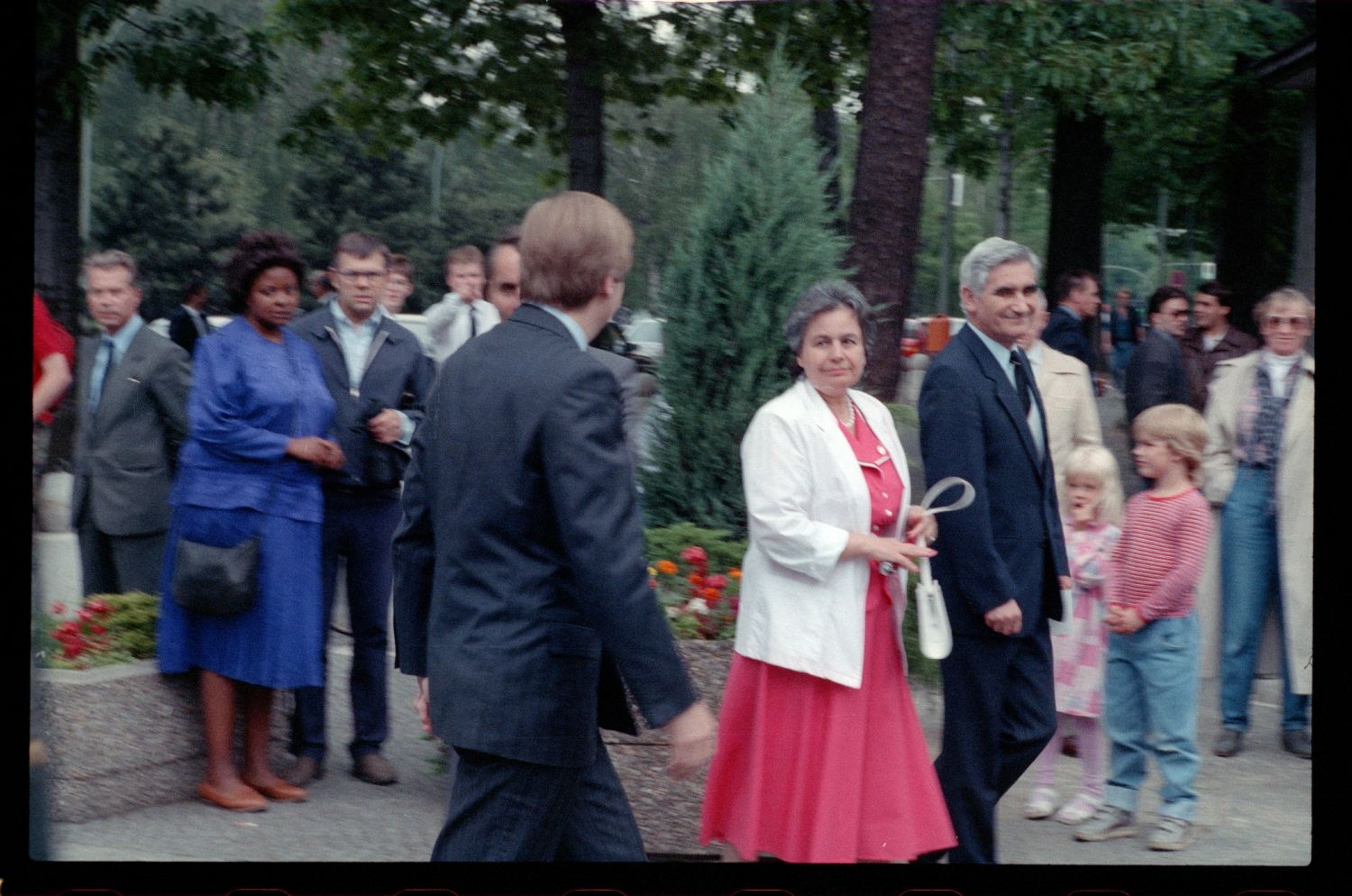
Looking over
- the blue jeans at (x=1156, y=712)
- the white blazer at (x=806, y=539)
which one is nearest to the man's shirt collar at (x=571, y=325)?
the white blazer at (x=806, y=539)

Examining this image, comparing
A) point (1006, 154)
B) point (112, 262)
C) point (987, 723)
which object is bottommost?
point (987, 723)

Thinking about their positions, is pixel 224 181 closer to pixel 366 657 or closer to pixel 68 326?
pixel 68 326

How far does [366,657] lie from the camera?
6.02 m

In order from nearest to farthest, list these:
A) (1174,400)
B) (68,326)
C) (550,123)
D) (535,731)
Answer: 1. (535,731)
2. (1174,400)
3. (68,326)
4. (550,123)

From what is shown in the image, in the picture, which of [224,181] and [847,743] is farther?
[224,181]

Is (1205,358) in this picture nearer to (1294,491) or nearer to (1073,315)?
(1073,315)

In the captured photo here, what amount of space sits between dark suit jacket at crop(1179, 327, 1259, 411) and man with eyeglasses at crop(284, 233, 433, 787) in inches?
192

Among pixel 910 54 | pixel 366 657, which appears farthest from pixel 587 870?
pixel 910 54

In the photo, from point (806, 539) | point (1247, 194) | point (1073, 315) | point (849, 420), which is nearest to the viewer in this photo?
point (806, 539)

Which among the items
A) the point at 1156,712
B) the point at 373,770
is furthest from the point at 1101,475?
the point at 373,770

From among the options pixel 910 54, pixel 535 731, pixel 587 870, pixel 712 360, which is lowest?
pixel 587 870

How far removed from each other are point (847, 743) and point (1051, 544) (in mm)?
836

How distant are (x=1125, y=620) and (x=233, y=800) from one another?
3.09 m

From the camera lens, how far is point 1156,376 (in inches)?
342
